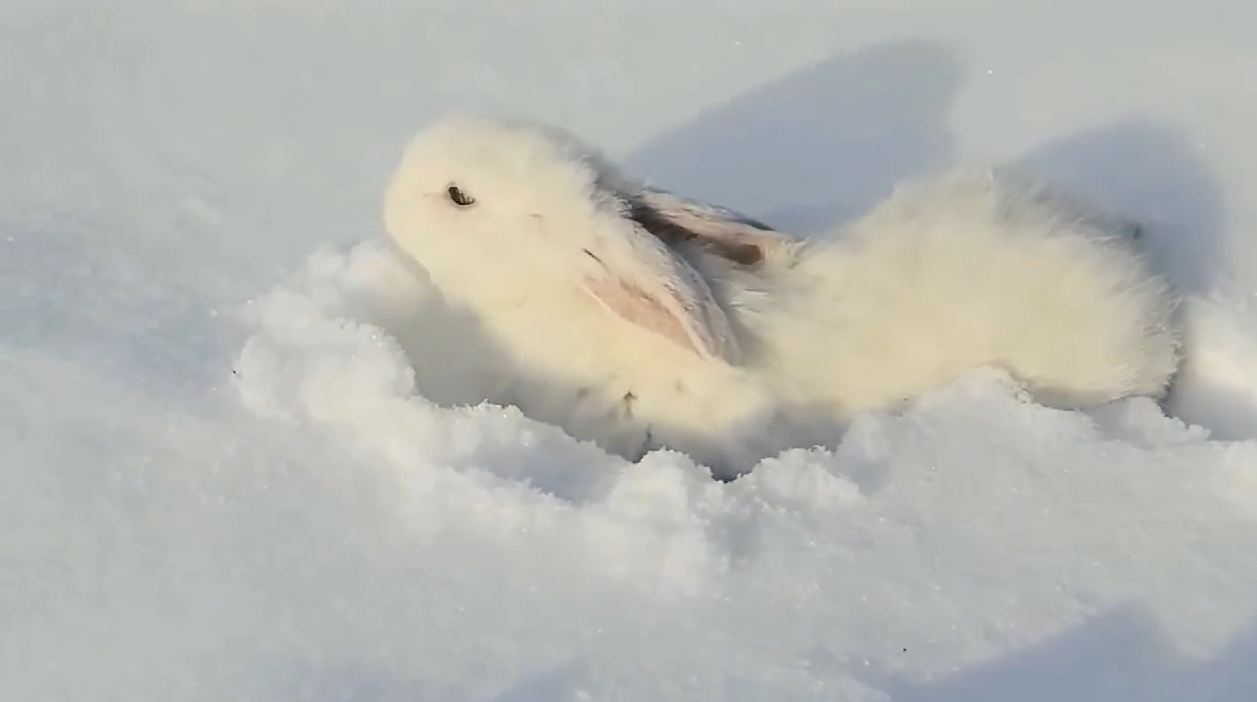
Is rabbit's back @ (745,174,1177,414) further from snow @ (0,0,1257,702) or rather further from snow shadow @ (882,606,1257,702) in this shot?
snow shadow @ (882,606,1257,702)

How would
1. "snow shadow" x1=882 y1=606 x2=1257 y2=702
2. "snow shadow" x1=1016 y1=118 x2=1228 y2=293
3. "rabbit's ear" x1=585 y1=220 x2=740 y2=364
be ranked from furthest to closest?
"snow shadow" x1=1016 y1=118 x2=1228 y2=293
"rabbit's ear" x1=585 y1=220 x2=740 y2=364
"snow shadow" x1=882 y1=606 x2=1257 y2=702

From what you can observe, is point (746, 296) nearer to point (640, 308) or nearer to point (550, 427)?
point (640, 308)

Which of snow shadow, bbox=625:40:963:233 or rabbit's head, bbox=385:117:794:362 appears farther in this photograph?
snow shadow, bbox=625:40:963:233

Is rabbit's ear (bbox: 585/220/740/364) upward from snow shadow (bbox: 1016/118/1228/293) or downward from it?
downward

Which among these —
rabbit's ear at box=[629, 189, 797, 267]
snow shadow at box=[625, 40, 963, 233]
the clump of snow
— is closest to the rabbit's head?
rabbit's ear at box=[629, 189, 797, 267]

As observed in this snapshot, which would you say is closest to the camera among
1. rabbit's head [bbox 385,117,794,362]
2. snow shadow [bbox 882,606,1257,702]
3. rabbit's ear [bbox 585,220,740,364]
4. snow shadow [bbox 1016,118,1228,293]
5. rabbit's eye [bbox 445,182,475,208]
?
snow shadow [bbox 882,606,1257,702]

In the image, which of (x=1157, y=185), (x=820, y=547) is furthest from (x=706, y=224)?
(x=1157, y=185)

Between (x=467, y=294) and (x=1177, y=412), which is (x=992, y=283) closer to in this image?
(x=1177, y=412)
